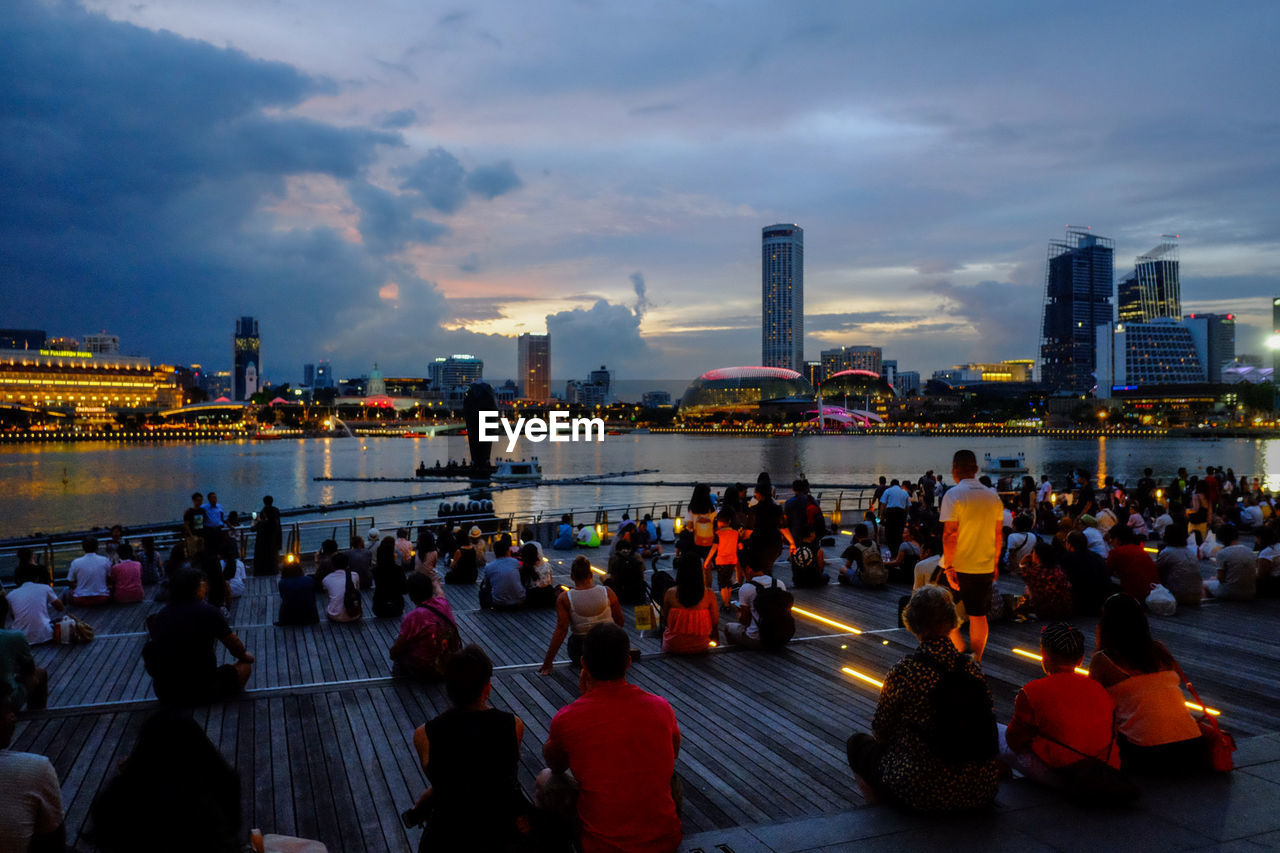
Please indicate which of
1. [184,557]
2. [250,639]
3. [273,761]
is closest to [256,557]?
[184,557]

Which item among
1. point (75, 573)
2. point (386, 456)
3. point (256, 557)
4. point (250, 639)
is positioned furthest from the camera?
A: point (386, 456)

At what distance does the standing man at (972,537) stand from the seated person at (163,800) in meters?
5.39

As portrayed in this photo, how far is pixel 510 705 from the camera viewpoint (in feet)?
19.5

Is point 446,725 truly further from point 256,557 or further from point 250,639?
point 256,557

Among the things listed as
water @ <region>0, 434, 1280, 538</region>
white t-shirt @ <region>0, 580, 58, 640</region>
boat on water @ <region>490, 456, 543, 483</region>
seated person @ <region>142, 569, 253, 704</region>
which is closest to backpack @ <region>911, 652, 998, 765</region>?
seated person @ <region>142, 569, 253, 704</region>

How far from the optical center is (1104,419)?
162375 millimetres

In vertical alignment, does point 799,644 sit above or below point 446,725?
below

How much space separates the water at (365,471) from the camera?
4953 cm

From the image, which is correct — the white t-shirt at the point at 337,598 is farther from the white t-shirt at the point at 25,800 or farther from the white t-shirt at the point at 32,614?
the white t-shirt at the point at 25,800

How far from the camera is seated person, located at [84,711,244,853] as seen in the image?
247 centimetres

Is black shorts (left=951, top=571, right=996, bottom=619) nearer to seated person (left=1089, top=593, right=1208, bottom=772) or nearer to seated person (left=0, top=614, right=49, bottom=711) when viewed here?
seated person (left=1089, top=593, right=1208, bottom=772)

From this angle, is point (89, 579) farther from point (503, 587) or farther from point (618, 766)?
point (618, 766)

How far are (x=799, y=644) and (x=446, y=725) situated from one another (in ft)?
17.2

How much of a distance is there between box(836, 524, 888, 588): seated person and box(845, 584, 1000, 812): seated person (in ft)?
21.2
